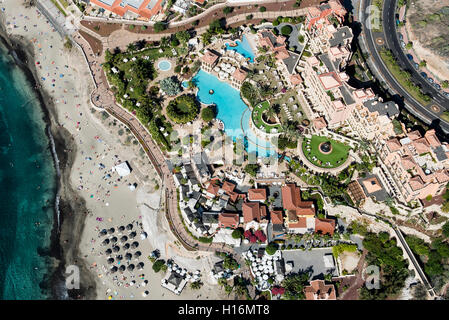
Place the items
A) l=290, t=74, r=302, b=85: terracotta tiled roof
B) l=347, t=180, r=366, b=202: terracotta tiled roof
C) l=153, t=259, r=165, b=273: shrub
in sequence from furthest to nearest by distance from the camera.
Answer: l=290, t=74, r=302, b=85: terracotta tiled roof < l=347, t=180, r=366, b=202: terracotta tiled roof < l=153, t=259, r=165, b=273: shrub

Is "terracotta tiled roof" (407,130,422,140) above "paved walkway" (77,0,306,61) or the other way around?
the other way around

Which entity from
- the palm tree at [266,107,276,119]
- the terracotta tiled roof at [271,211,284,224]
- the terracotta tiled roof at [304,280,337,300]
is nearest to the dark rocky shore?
Answer: the terracotta tiled roof at [271,211,284,224]

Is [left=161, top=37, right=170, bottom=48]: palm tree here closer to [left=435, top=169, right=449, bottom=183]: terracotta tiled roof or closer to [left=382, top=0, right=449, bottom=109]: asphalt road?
[left=382, top=0, right=449, bottom=109]: asphalt road

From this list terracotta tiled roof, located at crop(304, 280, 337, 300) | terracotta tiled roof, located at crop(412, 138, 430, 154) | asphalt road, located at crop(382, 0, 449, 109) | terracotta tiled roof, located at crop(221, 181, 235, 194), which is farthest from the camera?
asphalt road, located at crop(382, 0, 449, 109)

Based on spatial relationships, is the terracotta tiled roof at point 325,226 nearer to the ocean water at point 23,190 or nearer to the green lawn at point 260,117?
the green lawn at point 260,117

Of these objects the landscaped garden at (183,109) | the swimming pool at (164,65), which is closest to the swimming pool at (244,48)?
the swimming pool at (164,65)

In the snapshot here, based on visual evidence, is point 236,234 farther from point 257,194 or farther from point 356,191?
point 356,191
